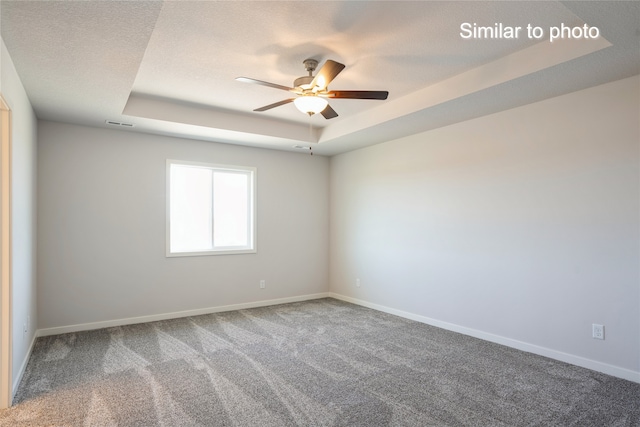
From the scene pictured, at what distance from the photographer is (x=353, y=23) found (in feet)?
8.07

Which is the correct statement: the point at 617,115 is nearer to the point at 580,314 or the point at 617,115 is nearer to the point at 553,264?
the point at 553,264

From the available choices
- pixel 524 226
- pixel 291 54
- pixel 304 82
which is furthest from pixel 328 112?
pixel 524 226

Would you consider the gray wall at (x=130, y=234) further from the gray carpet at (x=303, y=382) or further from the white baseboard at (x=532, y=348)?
the white baseboard at (x=532, y=348)

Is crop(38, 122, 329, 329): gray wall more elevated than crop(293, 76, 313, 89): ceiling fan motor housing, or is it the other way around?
crop(293, 76, 313, 89): ceiling fan motor housing

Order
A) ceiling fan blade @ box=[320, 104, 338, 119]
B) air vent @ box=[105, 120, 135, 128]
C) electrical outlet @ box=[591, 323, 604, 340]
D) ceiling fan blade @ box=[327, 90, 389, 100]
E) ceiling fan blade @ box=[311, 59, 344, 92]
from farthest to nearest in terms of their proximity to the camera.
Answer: air vent @ box=[105, 120, 135, 128]
ceiling fan blade @ box=[320, 104, 338, 119]
electrical outlet @ box=[591, 323, 604, 340]
ceiling fan blade @ box=[327, 90, 389, 100]
ceiling fan blade @ box=[311, 59, 344, 92]

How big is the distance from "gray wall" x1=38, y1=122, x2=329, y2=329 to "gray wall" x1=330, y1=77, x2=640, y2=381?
156 cm

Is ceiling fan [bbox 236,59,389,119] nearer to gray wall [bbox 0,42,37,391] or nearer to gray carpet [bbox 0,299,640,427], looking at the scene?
gray wall [bbox 0,42,37,391]

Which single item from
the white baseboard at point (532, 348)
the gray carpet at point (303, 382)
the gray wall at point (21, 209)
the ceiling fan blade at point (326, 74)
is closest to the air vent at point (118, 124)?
the gray wall at point (21, 209)

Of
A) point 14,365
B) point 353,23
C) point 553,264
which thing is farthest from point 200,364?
point 553,264

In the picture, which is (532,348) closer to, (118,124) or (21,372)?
(21,372)

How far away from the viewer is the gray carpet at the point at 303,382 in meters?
2.40

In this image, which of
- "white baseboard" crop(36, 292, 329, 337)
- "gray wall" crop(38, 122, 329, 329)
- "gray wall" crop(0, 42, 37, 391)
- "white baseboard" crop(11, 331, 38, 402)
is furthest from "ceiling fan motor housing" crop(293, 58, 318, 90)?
"white baseboard" crop(36, 292, 329, 337)

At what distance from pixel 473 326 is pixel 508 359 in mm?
718

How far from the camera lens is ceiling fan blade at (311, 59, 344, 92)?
253 cm
